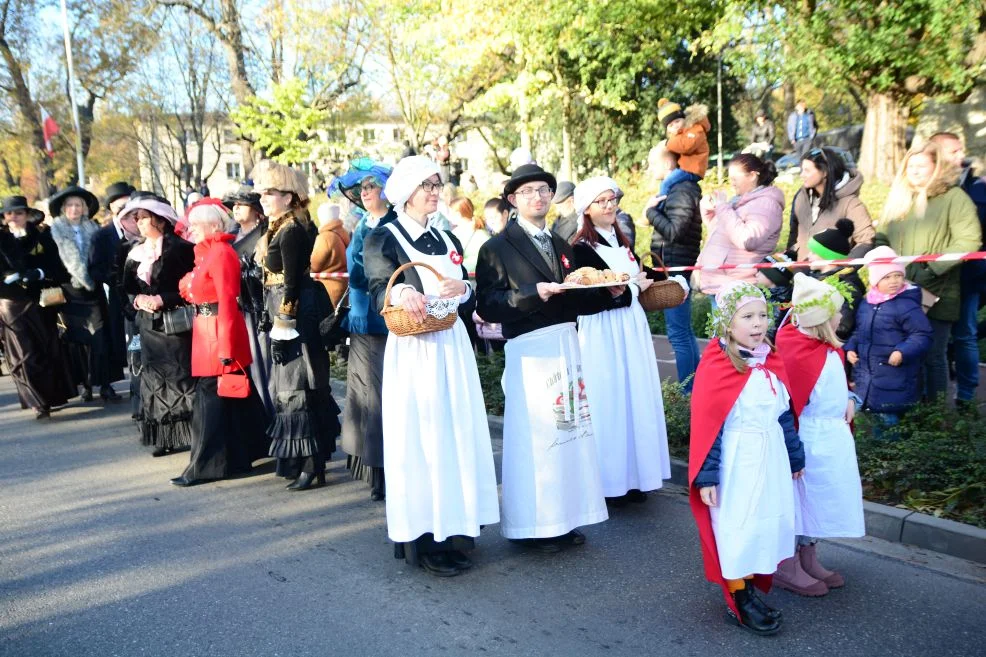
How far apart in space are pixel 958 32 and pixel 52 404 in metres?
14.1

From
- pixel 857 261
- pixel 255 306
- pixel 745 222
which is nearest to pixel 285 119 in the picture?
pixel 255 306

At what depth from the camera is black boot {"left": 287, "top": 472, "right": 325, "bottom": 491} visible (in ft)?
20.3

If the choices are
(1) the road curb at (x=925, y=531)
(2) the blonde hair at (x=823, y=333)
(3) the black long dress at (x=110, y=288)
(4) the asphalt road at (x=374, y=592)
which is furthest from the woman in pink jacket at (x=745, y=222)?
(3) the black long dress at (x=110, y=288)

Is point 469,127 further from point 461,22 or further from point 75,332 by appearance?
point 75,332

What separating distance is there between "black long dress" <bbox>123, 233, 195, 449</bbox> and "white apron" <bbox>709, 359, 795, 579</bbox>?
454 cm

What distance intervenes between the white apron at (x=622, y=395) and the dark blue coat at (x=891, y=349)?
65.3 inches

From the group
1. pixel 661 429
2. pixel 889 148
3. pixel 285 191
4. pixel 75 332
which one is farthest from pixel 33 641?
pixel 889 148

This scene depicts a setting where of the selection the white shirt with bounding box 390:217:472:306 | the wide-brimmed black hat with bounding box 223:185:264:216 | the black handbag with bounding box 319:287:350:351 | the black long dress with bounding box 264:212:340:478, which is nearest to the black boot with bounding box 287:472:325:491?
the black long dress with bounding box 264:212:340:478

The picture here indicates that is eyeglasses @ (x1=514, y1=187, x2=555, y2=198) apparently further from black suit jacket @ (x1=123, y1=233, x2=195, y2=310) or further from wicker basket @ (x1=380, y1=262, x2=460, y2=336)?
black suit jacket @ (x1=123, y1=233, x2=195, y2=310)

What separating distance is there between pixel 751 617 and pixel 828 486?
2.39ft

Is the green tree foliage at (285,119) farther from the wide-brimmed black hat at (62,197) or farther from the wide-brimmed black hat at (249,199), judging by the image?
the wide-brimmed black hat at (249,199)

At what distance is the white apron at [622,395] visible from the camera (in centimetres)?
526

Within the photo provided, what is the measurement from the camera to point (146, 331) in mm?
7020

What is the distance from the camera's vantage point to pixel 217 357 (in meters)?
6.25
